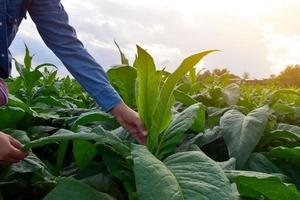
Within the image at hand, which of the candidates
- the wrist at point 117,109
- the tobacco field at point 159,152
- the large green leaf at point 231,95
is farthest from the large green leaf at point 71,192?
the large green leaf at point 231,95

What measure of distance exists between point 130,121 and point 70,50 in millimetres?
478

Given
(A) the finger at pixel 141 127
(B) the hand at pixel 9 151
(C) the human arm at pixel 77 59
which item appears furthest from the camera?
(C) the human arm at pixel 77 59

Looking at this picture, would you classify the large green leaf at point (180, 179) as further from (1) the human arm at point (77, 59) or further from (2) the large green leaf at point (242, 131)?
(1) the human arm at point (77, 59)

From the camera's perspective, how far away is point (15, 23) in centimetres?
207

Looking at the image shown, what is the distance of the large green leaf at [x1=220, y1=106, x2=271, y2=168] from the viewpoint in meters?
1.45

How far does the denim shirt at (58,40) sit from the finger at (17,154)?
0.43 meters

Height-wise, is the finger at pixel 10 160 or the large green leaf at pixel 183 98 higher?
the large green leaf at pixel 183 98

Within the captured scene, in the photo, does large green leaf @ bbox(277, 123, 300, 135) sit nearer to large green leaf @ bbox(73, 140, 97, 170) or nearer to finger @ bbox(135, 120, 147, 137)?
finger @ bbox(135, 120, 147, 137)

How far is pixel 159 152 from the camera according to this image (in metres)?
1.37

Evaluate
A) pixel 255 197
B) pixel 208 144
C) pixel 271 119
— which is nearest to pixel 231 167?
pixel 255 197

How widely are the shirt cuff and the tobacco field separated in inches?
1.3

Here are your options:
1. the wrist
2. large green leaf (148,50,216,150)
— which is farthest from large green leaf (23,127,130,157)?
the wrist

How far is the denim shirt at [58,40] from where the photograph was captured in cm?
185

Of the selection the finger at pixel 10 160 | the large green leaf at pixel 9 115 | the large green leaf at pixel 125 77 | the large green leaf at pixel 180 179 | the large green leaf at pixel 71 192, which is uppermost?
the large green leaf at pixel 125 77
